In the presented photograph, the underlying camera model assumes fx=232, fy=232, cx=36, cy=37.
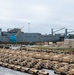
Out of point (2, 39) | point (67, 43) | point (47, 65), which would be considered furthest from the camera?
point (2, 39)

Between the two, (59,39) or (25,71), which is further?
(59,39)

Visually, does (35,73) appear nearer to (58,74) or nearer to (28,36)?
(58,74)

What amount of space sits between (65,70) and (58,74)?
114 centimetres

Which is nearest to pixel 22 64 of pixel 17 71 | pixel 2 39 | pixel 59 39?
pixel 17 71

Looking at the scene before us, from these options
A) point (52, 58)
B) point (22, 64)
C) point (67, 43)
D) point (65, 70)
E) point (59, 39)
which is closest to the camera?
point (65, 70)

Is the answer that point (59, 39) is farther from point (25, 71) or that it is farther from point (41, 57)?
point (25, 71)

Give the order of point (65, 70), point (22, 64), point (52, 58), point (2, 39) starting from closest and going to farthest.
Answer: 1. point (65, 70)
2. point (22, 64)
3. point (52, 58)
4. point (2, 39)

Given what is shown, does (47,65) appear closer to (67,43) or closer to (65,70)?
(65,70)

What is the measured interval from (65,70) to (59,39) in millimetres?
87530

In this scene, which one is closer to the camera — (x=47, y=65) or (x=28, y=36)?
(x=47, y=65)

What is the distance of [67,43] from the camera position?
71.5m

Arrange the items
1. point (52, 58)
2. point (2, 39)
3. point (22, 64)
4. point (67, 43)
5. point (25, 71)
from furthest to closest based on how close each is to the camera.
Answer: point (2, 39), point (67, 43), point (52, 58), point (22, 64), point (25, 71)

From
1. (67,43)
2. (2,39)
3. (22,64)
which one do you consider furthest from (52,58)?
(2,39)

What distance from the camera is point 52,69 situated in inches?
1431
